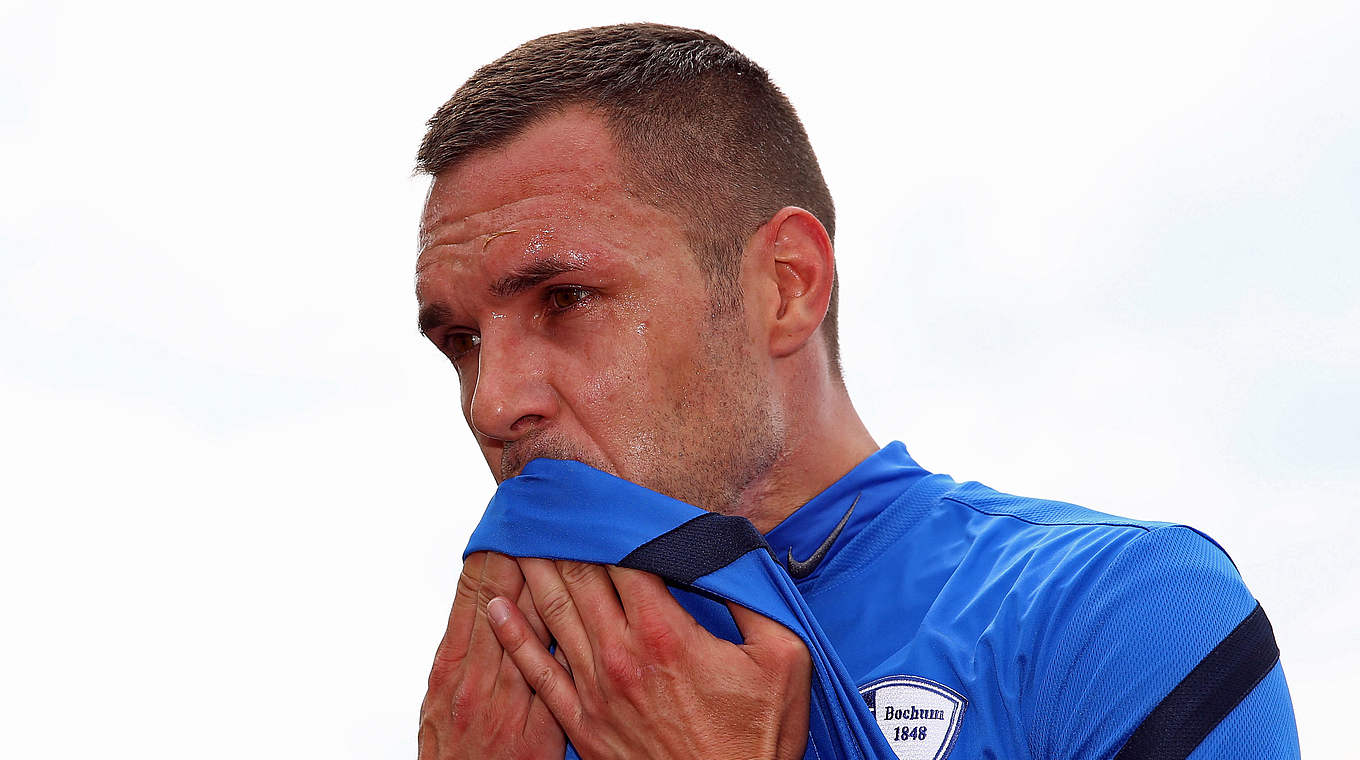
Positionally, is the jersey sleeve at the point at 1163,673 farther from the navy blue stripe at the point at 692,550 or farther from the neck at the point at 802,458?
the neck at the point at 802,458

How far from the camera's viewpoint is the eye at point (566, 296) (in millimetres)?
2496

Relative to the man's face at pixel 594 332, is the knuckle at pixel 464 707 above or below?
below

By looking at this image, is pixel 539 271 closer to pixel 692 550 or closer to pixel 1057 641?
pixel 692 550

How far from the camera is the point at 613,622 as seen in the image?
2154mm

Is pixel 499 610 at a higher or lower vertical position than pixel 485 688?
higher

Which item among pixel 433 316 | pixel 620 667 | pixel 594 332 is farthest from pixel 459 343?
pixel 620 667

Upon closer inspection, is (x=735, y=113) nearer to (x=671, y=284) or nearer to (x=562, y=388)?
(x=671, y=284)

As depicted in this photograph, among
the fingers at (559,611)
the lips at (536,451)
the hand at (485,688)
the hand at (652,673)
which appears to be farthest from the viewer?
the lips at (536,451)

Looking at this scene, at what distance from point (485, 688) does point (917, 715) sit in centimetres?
81

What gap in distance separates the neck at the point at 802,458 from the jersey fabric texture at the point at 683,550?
0.54 meters

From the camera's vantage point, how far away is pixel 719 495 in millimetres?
2566

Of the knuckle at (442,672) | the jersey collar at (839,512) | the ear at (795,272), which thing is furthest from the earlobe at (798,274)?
the knuckle at (442,672)

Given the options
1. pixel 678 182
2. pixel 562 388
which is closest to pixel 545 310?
pixel 562 388

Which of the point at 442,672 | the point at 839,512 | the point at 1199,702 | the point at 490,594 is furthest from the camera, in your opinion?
the point at 839,512
